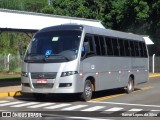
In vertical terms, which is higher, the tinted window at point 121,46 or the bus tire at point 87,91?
the tinted window at point 121,46

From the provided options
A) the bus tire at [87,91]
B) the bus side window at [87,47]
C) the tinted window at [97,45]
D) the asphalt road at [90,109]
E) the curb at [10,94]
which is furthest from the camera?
the curb at [10,94]

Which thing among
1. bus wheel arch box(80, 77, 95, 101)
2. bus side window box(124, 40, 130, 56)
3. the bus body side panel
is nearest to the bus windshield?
bus wheel arch box(80, 77, 95, 101)

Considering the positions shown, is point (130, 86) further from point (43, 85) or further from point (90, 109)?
point (90, 109)

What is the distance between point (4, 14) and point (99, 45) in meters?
5.70

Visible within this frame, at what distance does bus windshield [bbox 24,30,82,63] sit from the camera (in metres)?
15.4

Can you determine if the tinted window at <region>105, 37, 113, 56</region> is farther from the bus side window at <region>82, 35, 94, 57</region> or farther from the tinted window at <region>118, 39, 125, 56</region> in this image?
the bus side window at <region>82, 35, 94, 57</region>

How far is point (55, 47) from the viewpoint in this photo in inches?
620

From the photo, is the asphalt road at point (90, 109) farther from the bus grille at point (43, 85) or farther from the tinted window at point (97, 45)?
the tinted window at point (97, 45)

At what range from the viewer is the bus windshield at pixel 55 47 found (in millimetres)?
15430

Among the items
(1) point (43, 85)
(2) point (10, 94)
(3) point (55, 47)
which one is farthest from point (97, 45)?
(2) point (10, 94)

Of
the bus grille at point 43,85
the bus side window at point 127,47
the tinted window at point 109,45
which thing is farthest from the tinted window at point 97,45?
the bus side window at point 127,47

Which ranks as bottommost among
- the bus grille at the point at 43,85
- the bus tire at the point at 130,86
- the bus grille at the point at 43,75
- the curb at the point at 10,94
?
the curb at the point at 10,94

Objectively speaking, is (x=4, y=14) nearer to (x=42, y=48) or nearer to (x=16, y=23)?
(x=16, y=23)

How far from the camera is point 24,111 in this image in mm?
12984
